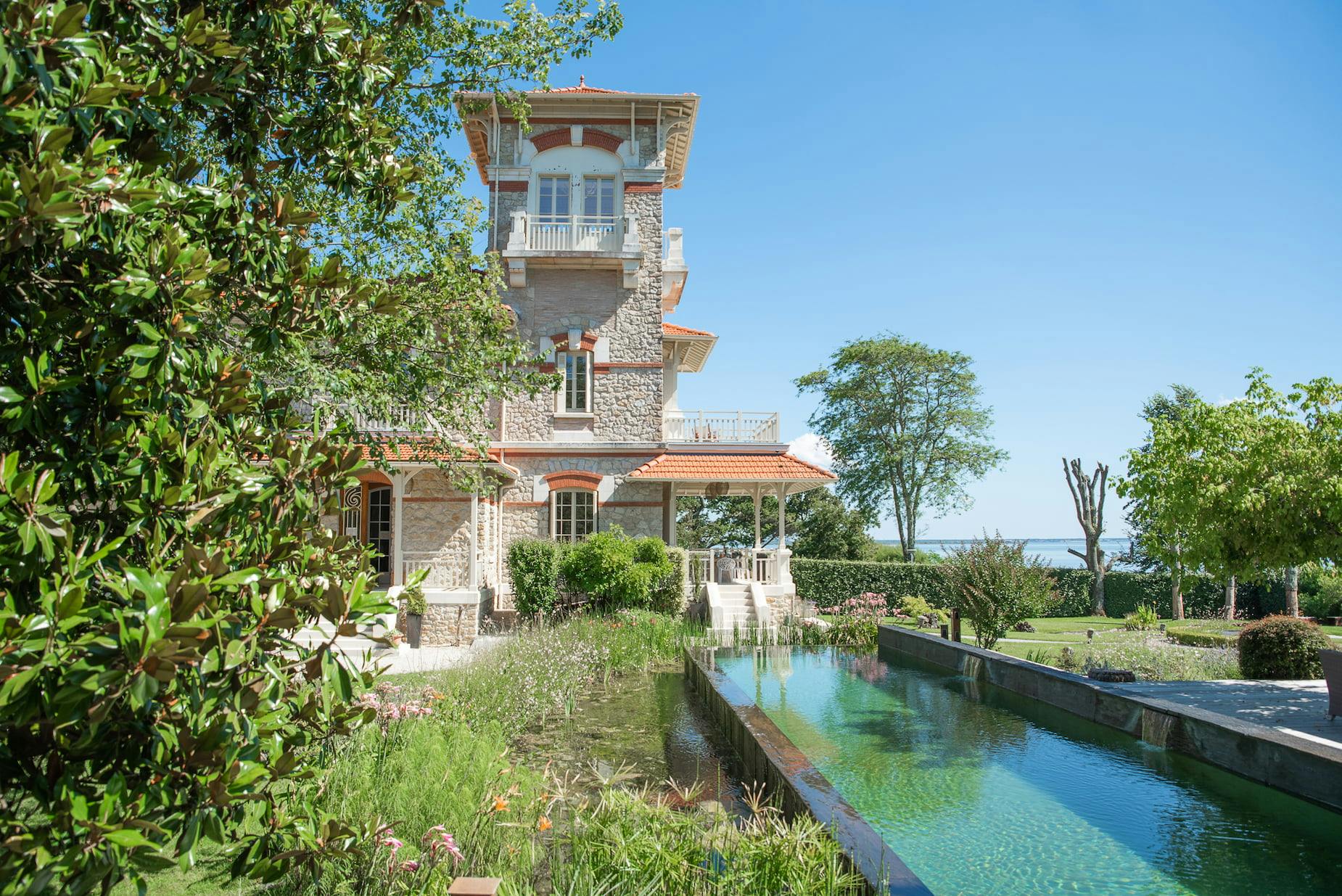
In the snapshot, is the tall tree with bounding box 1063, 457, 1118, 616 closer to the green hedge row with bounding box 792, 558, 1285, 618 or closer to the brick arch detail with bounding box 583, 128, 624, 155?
the green hedge row with bounding box 792, 558, 1285, 618

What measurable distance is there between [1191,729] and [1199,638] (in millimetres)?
10456

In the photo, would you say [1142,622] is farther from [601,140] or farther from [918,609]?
[601,140]

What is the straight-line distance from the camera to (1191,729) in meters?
7.92

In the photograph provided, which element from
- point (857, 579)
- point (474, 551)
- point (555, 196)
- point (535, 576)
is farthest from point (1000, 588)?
point (555, 196)

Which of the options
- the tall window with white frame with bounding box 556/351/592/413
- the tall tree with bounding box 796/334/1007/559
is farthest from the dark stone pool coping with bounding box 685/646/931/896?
the tall tree with bounding box 796/334/1007/559

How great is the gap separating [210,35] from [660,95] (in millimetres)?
17928

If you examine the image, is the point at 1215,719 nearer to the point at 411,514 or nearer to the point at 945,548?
the point at 945,548

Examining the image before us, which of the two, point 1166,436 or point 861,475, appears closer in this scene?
point 1166,436

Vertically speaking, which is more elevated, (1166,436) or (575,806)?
(1166,436)

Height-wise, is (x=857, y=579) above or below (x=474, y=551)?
below

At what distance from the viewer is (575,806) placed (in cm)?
545

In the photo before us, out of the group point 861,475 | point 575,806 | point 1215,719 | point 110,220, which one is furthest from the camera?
point 861,475

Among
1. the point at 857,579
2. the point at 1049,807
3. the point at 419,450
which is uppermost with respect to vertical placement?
the point at 419,450

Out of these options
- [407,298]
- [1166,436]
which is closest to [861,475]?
[1166,436]
